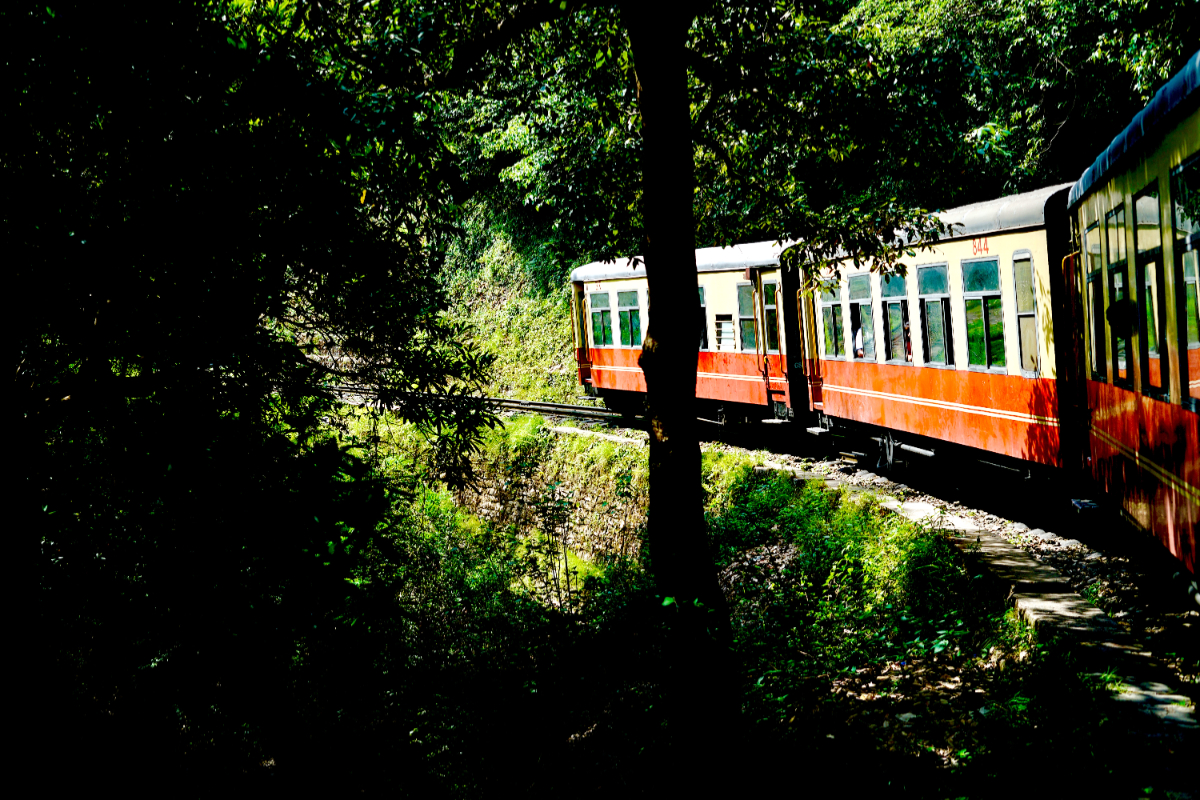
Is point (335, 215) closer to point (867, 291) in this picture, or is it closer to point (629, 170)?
point (629, 170)

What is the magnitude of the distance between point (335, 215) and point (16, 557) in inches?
113

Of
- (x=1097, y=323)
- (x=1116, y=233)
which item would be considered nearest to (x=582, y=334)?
(x=1097, y=323)

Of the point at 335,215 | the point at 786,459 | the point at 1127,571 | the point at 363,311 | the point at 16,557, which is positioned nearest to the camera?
the point at 16,557

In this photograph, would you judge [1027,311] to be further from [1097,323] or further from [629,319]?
[629,319]

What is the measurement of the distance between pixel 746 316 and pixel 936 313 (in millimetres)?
5504

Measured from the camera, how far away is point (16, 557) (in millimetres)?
5898

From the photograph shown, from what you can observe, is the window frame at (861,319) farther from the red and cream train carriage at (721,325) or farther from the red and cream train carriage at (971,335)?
the red and cream train carriage at (721,325)

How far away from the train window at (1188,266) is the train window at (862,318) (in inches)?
314

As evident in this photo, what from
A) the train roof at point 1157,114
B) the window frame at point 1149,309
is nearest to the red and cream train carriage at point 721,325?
the train roof at point 1157,114

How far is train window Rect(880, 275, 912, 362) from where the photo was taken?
1212 centimetres

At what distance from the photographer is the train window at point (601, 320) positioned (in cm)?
2077

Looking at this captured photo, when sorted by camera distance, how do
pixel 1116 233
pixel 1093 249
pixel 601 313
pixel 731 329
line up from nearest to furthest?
pixel 1116 233, pixel 1093 249, pixel 731 329, pixel 601 313

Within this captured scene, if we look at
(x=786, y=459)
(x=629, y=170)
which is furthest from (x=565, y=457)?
(x=629, y=170)

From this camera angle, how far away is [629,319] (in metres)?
19.8
